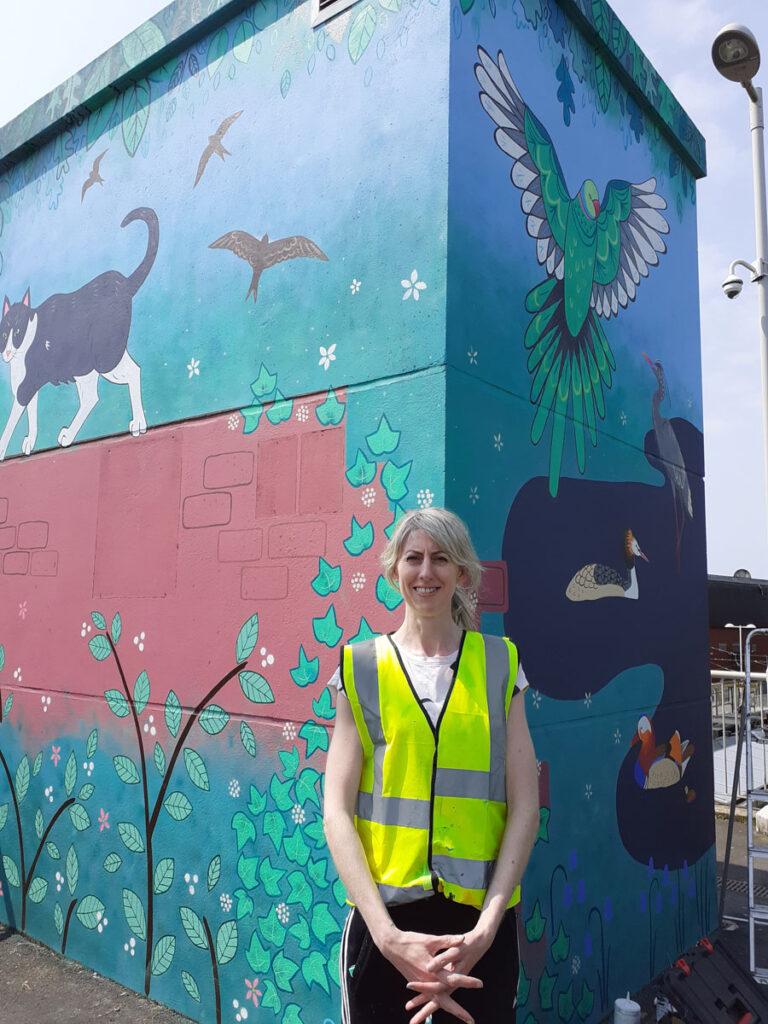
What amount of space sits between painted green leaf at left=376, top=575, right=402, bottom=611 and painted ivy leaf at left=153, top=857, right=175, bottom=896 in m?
1.73

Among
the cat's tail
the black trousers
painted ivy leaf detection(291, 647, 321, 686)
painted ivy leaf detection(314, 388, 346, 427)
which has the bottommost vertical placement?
the black trousers

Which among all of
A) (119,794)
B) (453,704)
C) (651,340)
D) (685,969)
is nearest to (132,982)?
(119,794)

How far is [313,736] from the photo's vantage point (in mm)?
3309

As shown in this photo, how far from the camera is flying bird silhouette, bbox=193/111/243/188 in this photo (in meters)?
4.16

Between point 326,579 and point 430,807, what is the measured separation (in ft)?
4.99

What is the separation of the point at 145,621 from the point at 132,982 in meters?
1.70

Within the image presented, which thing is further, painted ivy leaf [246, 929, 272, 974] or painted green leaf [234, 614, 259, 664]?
painted green leaf [234, 614, 259, 664]

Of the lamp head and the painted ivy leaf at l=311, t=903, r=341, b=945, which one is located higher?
the lamp head

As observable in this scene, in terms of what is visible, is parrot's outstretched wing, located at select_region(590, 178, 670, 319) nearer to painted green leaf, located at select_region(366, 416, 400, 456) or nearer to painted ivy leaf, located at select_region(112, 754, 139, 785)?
painted green leaf, located at select_region(366, 416, 400, 456)

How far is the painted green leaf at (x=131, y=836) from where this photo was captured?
4.00 metres

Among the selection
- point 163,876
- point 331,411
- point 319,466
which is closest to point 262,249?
point 331,411

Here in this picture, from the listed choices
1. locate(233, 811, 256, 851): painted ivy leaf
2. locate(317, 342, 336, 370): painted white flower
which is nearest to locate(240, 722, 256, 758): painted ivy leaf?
locate(233, 811, 256, 851): painted ivy leaf

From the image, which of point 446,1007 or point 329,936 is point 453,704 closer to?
point 446,1007

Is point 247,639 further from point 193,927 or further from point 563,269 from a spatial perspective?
point 563,269
